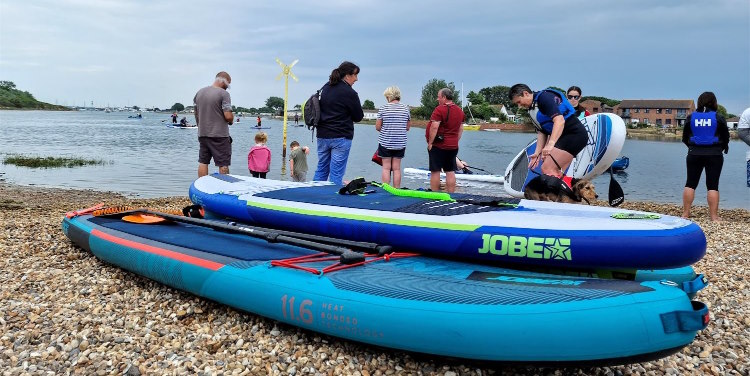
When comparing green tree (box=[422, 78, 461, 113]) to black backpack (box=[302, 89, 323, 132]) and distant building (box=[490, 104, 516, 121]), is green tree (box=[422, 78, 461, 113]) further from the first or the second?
black backpack (box=[302, 89, 323, 132])

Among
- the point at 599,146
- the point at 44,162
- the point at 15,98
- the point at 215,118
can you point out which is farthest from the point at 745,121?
the point at 15,98

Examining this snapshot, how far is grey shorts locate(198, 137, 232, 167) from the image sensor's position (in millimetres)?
8008

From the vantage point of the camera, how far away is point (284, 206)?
4906mm

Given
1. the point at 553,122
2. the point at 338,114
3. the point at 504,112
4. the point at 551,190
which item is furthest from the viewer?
the point at 504,112

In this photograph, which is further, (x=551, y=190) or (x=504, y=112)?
(x=504, y=112)

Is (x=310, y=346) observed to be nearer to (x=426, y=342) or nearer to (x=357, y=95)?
(x=426, y=342)

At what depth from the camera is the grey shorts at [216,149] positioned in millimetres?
8008

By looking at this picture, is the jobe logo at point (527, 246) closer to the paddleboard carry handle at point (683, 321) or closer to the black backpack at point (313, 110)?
the paddleboard carry handle at point (683, 321)

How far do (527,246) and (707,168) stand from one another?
6230mm

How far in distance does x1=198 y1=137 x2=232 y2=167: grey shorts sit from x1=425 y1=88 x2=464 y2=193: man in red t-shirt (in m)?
2.96

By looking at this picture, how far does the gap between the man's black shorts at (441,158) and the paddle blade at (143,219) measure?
4.18 m

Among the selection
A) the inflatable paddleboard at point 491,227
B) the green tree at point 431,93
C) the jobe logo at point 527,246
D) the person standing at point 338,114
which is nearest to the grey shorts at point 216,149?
the person standing at point 338,114

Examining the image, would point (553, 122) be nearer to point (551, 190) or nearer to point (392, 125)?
point (551, 190)

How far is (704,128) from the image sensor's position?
26.9 ft
